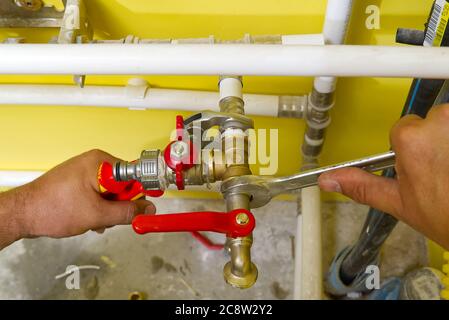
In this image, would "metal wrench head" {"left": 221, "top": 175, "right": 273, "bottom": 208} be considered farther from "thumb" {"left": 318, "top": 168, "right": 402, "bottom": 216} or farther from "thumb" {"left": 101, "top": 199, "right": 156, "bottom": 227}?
"thumb" {"left": 101, "top": 199, "right": 156, "bottom": 227}

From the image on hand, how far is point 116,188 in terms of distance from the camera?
520 mm

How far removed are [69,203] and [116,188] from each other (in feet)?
0.22

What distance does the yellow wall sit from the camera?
1.81 ft

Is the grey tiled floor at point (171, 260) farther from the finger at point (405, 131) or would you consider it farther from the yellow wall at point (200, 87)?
the finger at point (405, 131)

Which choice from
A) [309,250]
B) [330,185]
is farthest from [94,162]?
[309,250]

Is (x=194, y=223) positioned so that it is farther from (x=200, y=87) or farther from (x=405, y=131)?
(x=200, y=87)

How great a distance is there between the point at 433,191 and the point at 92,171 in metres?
0.37

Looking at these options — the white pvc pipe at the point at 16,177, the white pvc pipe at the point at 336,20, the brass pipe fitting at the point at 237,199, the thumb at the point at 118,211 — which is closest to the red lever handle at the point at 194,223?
the brass pipe fitting at the point at 237,199

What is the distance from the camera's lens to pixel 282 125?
793mm

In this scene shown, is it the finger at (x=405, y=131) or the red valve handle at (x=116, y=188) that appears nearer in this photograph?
the finger at (x=405, y=131)

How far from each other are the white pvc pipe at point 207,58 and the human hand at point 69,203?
15cm

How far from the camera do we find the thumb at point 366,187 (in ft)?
1.36
